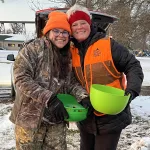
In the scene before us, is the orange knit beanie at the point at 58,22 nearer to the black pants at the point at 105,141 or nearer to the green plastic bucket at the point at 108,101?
the green plastic bucket at the point at 108,101

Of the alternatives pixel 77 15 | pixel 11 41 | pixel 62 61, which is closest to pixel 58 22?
pixel 77 15

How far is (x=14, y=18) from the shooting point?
50.0 metres

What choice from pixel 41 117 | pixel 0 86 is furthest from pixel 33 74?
pixel 0 86

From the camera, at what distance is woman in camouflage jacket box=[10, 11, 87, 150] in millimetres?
2527

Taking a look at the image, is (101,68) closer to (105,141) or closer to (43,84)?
(43,84)

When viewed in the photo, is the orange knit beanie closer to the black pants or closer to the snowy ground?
the black pants

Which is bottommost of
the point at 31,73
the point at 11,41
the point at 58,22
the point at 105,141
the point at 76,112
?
the point at 11,41

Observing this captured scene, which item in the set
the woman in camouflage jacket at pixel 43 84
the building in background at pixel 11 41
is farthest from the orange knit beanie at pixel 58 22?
the building in background at pixel 11 41

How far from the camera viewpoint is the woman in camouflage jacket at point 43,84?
253 centimetres

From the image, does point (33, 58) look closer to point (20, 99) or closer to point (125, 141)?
point (20, 99)

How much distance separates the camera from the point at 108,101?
232 centimetres

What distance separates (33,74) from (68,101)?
0.42 m

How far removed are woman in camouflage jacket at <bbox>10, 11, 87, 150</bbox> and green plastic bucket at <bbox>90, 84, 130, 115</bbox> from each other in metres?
0.25

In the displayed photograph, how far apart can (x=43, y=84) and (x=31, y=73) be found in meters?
0.15
